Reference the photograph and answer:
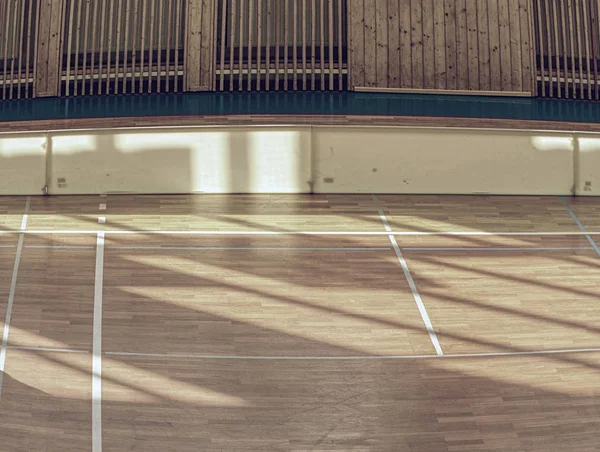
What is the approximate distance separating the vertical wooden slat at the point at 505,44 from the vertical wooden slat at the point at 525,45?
198 millimetres

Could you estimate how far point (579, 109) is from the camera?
9.84m

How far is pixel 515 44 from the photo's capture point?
34.3 ft

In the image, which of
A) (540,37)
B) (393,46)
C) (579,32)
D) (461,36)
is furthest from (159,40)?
(579,32)

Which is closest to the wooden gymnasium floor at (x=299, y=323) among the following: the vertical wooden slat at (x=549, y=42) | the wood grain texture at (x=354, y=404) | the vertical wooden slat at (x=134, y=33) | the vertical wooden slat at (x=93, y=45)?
the wood grain texture at (x=354, y=404)

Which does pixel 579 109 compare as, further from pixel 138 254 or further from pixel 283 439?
pixel 283 439

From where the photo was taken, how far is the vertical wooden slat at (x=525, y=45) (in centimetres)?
1042

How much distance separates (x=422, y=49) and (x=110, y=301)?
20.9 ft

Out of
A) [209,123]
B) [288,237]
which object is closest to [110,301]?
[288,237]

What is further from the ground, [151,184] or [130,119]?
[130,119]

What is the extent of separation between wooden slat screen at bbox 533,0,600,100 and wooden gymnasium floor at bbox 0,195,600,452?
3.33 m

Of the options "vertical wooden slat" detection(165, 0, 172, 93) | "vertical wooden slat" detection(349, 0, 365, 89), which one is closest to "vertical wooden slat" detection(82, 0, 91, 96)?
"vertical wooden slat" detection(165, 0, 172, 93)

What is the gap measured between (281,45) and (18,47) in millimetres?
3927

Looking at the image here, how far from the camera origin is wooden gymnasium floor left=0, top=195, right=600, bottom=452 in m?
4.81

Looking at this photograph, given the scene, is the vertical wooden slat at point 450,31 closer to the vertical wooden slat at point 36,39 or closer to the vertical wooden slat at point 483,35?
the vertical wooden slat at point 483,35
